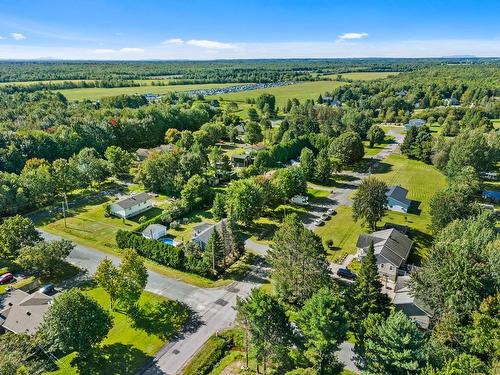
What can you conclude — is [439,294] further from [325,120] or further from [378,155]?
[325,120]

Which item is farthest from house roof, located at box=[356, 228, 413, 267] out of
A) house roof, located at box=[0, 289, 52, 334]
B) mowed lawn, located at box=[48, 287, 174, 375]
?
house roof, located at box=[0, 289, 52, 334]

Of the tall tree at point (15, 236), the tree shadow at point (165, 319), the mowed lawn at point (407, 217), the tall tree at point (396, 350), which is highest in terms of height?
the tall tree at point (396, 350)

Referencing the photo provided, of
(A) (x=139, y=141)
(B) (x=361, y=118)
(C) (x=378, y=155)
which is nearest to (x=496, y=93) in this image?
(B) (x=361, y=118)

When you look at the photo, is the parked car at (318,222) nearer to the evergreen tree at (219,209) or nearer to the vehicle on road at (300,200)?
the vehicle on road at (300,200)

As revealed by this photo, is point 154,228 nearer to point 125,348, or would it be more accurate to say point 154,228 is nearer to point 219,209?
point 219,209

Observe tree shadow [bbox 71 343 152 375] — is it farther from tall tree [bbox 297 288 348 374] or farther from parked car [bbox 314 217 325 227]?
parked car [bbox 314 217 325 227]

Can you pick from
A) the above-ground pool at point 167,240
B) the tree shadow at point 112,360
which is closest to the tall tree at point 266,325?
the tree shadow at point 112,360

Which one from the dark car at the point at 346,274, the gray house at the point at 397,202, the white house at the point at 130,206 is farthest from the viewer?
the gray house at the point at 397,202
